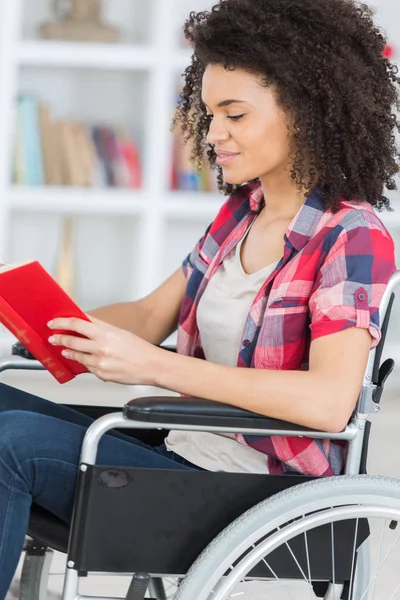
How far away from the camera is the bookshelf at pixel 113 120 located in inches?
149

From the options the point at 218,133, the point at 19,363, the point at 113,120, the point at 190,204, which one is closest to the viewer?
the point at 218,133

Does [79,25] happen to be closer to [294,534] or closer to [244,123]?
[244,123]

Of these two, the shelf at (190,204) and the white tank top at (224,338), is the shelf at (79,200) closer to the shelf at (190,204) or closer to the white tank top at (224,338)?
the shelf at (190,204)

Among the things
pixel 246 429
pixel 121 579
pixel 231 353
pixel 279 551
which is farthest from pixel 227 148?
pixel 121 579

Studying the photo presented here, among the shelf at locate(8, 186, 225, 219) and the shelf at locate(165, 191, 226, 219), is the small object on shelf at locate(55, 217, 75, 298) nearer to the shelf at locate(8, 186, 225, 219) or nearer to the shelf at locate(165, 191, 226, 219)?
the shelf at locate(8, 186, 225, 219)

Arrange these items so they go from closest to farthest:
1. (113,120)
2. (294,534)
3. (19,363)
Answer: (294,534)
(19,363)
(113,120)

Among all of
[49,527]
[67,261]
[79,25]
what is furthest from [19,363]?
[79,25]

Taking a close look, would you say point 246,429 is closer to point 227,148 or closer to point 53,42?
point 227,148

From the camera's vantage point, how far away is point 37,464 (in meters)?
1.30

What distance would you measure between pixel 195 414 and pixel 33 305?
0.26 m

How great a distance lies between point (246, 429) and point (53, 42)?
9.38ft

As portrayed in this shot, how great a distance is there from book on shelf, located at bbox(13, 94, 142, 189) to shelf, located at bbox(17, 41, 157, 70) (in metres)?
0.16

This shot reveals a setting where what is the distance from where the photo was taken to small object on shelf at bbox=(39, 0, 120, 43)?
3.83 m

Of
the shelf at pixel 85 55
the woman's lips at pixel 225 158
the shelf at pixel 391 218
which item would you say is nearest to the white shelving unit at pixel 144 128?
the shelf at pixel 85 55
